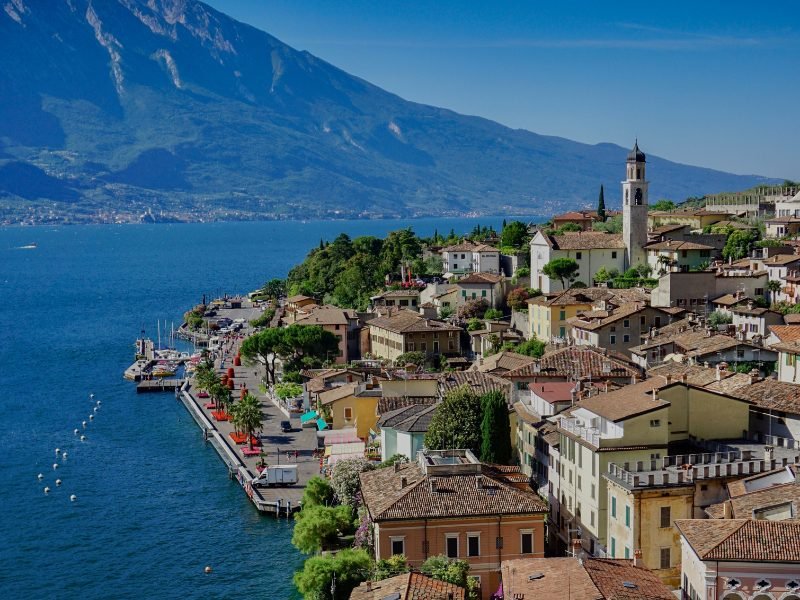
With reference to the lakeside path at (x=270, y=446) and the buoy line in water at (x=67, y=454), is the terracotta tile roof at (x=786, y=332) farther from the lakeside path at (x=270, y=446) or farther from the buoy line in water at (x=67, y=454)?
the buoy line in water at (x=67, y=454)

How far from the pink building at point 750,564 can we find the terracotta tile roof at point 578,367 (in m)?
19.2

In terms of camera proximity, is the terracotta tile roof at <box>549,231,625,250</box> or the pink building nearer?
the pink building

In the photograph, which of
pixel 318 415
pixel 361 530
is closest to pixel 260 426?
pixel 318 415

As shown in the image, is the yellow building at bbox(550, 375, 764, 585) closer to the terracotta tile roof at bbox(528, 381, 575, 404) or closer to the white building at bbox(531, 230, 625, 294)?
the terracotta tile roof at bbox(528, 381, 575, 404)

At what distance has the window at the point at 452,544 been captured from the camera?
28.6 metres

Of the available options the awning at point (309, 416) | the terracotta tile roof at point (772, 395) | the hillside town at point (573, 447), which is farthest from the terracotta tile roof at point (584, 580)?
the awning at point (309, 416)

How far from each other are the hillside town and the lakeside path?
3.37 feet

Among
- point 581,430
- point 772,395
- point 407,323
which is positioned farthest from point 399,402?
point 407,323

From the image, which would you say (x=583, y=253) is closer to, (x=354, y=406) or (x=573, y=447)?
(x=354, y=406)

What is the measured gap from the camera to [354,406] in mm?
51656

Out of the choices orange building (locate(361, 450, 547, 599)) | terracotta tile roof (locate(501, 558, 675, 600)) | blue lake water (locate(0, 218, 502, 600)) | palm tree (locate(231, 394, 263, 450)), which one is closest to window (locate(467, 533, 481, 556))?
orange building (locate(361, 450, 547, 599))

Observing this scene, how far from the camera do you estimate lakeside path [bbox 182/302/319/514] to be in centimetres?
4559

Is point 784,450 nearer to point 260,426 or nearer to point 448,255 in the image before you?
point 260,426

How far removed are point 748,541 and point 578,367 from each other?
2084 centimetres
